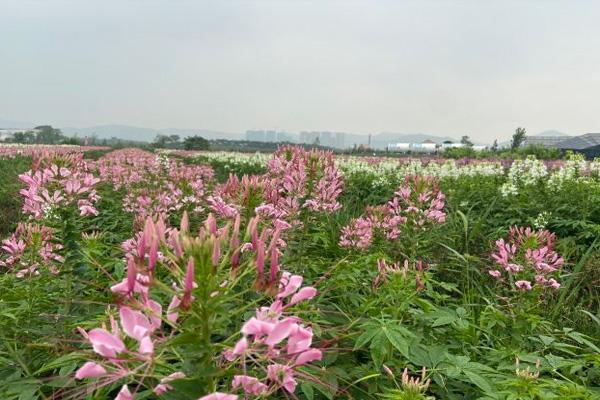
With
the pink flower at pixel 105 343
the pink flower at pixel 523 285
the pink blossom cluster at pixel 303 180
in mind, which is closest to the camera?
the pink flower at pixel 105 343

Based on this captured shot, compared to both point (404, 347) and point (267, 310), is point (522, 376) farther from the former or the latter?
point (267, 310)

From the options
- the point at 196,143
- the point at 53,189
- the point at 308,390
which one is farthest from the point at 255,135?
the point at 308,390

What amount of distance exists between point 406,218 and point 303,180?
3.62 feet

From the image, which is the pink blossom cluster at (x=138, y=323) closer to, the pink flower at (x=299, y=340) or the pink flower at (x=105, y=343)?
the pink flower at (x=105, y=343)

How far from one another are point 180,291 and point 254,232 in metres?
0.25

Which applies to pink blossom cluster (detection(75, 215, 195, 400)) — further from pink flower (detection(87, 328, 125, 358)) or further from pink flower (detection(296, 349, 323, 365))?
pink flower (detection(296, 349, 323, 365))

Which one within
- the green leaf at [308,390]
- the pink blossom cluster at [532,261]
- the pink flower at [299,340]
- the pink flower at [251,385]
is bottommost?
the green leaf at [308,390]

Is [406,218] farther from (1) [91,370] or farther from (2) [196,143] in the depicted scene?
(2) [196,143]

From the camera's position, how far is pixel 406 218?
3688 mm

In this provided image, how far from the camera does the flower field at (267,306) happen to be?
0.98m

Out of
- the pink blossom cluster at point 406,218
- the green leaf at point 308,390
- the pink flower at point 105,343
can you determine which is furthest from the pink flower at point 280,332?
the pink blossom cluster at point 406,218

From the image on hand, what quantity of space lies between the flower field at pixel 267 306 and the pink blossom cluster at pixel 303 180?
0.04 feet

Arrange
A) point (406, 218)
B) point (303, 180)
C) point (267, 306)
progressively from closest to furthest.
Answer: point (267, 306), point (303, 180), point (406, 218)

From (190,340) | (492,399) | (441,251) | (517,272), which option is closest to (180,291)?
(190,340)
